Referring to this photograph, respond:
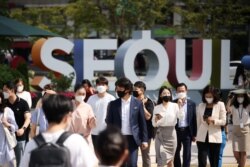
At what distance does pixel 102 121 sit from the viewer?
994 centimetres

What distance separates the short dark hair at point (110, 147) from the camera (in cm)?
394

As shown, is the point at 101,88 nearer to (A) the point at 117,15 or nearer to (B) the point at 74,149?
(B) the point at 74,149

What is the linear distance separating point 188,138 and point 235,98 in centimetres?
139

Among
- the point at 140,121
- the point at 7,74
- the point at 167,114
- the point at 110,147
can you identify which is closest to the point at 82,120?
the point at 140,121

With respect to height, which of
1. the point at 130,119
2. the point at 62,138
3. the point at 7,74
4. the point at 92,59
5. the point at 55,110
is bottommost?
the point at 130,119

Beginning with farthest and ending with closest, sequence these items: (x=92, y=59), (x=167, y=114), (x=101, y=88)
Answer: (x=92, y=59)
(x=101, y=88)
(x=167, y=114)

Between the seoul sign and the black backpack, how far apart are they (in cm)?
1372

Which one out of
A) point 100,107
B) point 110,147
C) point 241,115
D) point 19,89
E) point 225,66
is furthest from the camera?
point 225,66

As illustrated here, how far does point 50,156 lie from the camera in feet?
14.5

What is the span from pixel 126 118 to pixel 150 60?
33.5 ft

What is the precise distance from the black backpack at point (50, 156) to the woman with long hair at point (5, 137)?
173 inches

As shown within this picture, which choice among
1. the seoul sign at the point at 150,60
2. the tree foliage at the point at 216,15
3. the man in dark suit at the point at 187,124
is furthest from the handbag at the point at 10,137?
the tree foliage at the point at 216,15

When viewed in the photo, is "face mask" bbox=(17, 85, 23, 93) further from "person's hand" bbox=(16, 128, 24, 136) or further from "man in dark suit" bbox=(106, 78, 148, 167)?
"man in dark suit" bbox=(106, 78, 148, 167)

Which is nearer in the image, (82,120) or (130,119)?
(82,120)
